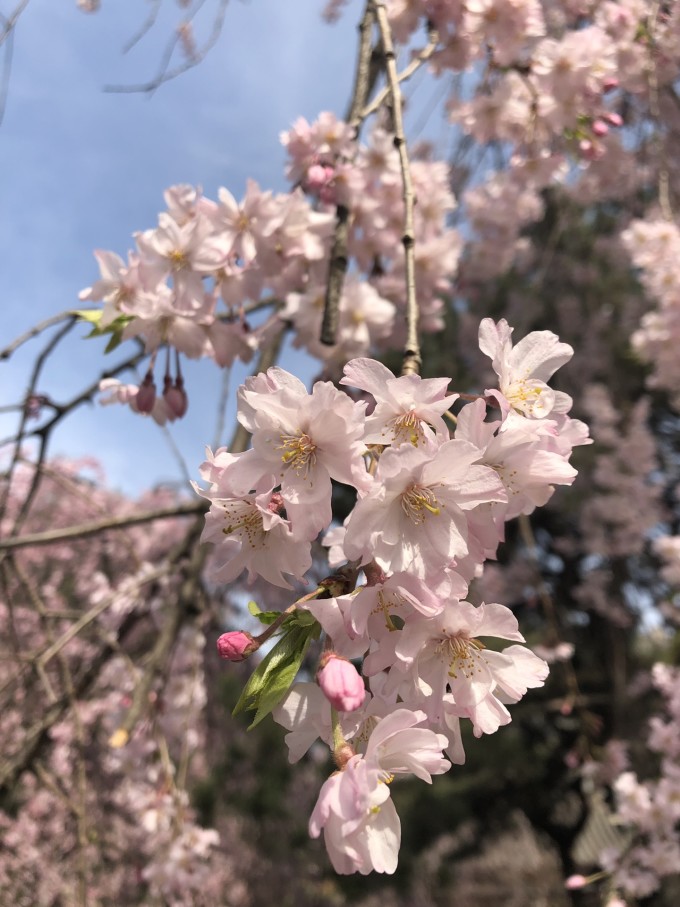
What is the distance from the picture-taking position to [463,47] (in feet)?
6.19

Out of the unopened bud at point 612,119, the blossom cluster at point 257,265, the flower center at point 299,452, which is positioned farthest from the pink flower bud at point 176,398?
the unopened bud at point 612,119

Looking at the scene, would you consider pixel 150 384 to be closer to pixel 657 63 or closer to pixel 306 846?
pixel 657 63

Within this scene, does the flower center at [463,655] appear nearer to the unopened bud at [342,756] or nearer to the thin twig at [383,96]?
the unopened bud at [342,756]

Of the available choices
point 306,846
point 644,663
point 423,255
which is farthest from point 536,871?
point 423,255

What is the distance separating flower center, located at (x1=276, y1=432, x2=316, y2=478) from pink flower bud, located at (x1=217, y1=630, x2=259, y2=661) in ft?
0.56

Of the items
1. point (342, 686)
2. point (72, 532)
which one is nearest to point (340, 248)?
point (342, 686)

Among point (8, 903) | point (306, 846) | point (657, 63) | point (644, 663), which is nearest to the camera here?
point (8, 903)

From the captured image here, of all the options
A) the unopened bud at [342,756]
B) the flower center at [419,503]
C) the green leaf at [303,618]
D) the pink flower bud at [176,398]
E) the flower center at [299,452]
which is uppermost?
the flower center at [299,452]

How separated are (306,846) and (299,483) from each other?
6552 millimetres

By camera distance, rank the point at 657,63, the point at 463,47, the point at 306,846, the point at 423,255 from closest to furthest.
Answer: the point at 463,47, the point at 423,255, the point at 657,63, the point at 306,846

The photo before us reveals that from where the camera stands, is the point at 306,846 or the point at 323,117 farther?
the point at 306,846

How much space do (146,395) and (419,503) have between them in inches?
30.3

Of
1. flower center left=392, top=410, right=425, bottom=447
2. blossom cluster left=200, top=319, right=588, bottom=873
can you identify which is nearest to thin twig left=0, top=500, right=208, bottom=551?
blossom cluster left=200, top=319, right=588, bottom=873

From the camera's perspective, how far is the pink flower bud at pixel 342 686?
54cm
